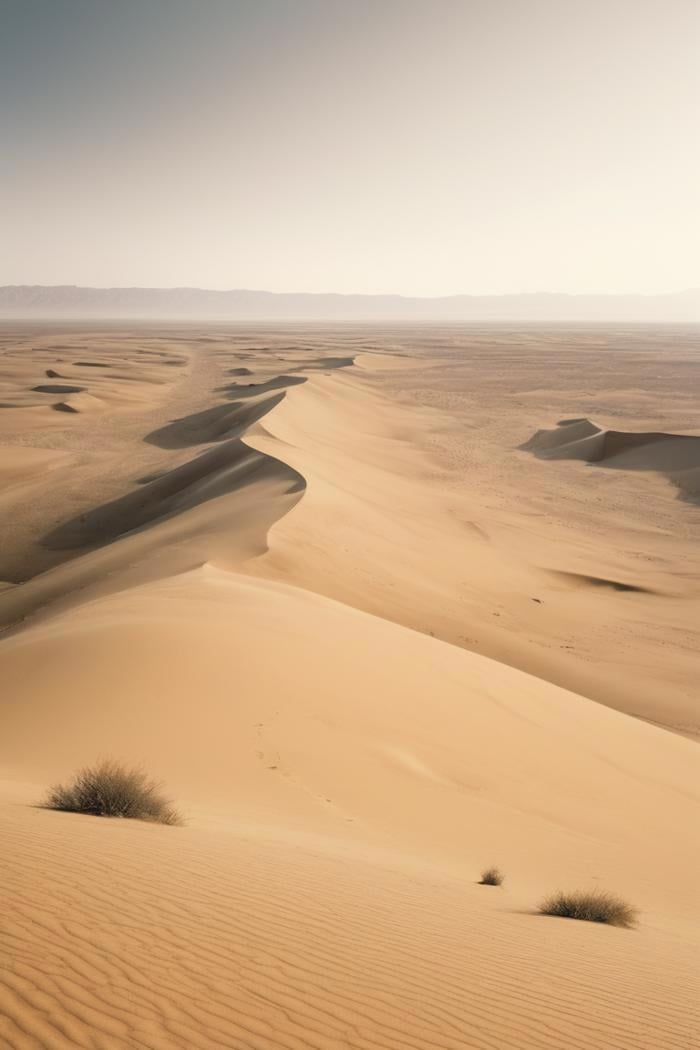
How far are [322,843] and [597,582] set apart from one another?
1148 cm

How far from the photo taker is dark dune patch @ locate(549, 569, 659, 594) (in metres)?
15.0

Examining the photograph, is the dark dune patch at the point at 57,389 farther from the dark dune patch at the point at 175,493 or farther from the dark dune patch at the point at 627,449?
the dark dune patch at the point at 627,449

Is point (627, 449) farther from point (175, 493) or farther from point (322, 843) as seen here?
point (322, 843)

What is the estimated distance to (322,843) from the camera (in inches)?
199

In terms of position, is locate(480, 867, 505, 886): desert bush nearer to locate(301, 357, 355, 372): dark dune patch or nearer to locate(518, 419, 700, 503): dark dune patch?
locate(518, 419, 700, 503): dark dune patch

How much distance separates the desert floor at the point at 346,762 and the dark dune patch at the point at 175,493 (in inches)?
6.2

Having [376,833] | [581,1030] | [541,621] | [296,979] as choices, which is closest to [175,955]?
[296,979]

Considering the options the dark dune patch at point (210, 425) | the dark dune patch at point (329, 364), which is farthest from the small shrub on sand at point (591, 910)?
the dark dune patch at point (329, 364)

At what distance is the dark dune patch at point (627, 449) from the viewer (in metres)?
27.2

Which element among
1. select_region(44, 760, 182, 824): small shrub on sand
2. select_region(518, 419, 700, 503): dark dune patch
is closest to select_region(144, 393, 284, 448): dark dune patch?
select_region(518, 419, 700, 503): dark dune patch

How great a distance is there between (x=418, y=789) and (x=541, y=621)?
7173mm

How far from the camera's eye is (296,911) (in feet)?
11.8

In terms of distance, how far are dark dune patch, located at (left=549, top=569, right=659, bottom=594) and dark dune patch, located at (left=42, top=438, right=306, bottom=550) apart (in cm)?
607

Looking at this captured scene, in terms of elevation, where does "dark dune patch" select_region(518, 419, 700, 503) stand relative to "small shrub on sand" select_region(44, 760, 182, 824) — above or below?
above
